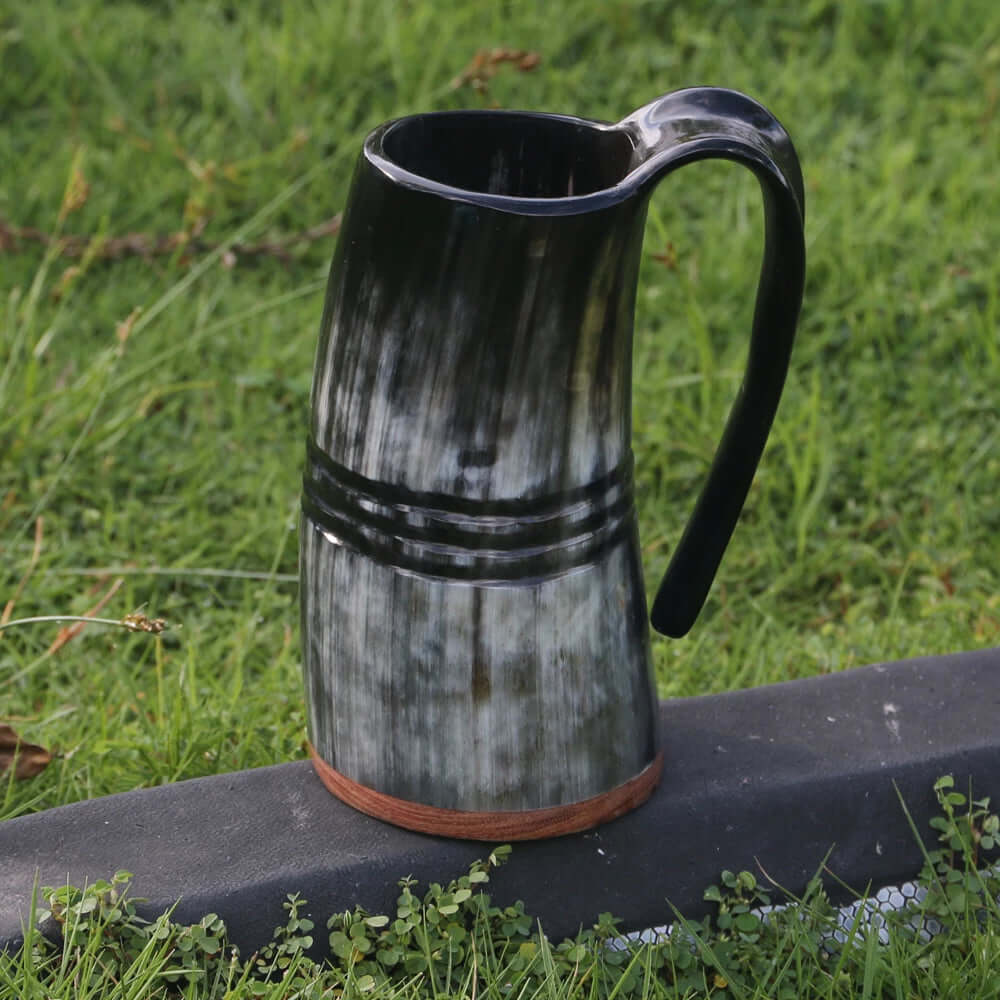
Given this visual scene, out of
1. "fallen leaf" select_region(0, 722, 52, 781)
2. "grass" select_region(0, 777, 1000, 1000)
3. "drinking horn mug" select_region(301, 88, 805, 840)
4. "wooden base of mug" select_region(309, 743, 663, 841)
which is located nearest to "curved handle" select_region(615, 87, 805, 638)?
"drinking horn mug" select_region(301, 88, 805, 840)

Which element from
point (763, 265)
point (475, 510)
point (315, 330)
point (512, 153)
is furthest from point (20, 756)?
point (315, 330)

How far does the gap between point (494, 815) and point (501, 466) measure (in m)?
0.45

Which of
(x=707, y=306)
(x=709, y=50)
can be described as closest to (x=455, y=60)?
(x=709, y=50)

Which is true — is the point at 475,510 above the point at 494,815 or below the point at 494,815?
above

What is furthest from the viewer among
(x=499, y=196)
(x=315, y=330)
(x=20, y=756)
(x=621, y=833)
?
(x=315, y=330)

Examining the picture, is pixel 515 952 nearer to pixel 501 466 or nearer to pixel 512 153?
pixel 501 466

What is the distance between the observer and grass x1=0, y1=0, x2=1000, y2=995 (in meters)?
2.43

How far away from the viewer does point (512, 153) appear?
5.65 feet

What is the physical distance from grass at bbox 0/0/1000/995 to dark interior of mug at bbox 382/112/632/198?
79 cm

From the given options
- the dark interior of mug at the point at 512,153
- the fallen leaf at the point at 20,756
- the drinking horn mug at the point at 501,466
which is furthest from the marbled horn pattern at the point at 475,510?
the fallen leaf at the point at 20,756

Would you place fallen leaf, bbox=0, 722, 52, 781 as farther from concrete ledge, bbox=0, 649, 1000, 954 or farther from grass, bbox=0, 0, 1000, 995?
concrete ledge, bbox=0, 649, 1000, 954

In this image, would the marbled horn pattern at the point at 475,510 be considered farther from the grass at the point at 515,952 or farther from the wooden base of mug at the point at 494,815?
the grass at the point at 515,952

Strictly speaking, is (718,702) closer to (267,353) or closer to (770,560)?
(770,560)

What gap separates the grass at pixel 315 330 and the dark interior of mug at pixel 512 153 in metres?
0.79
